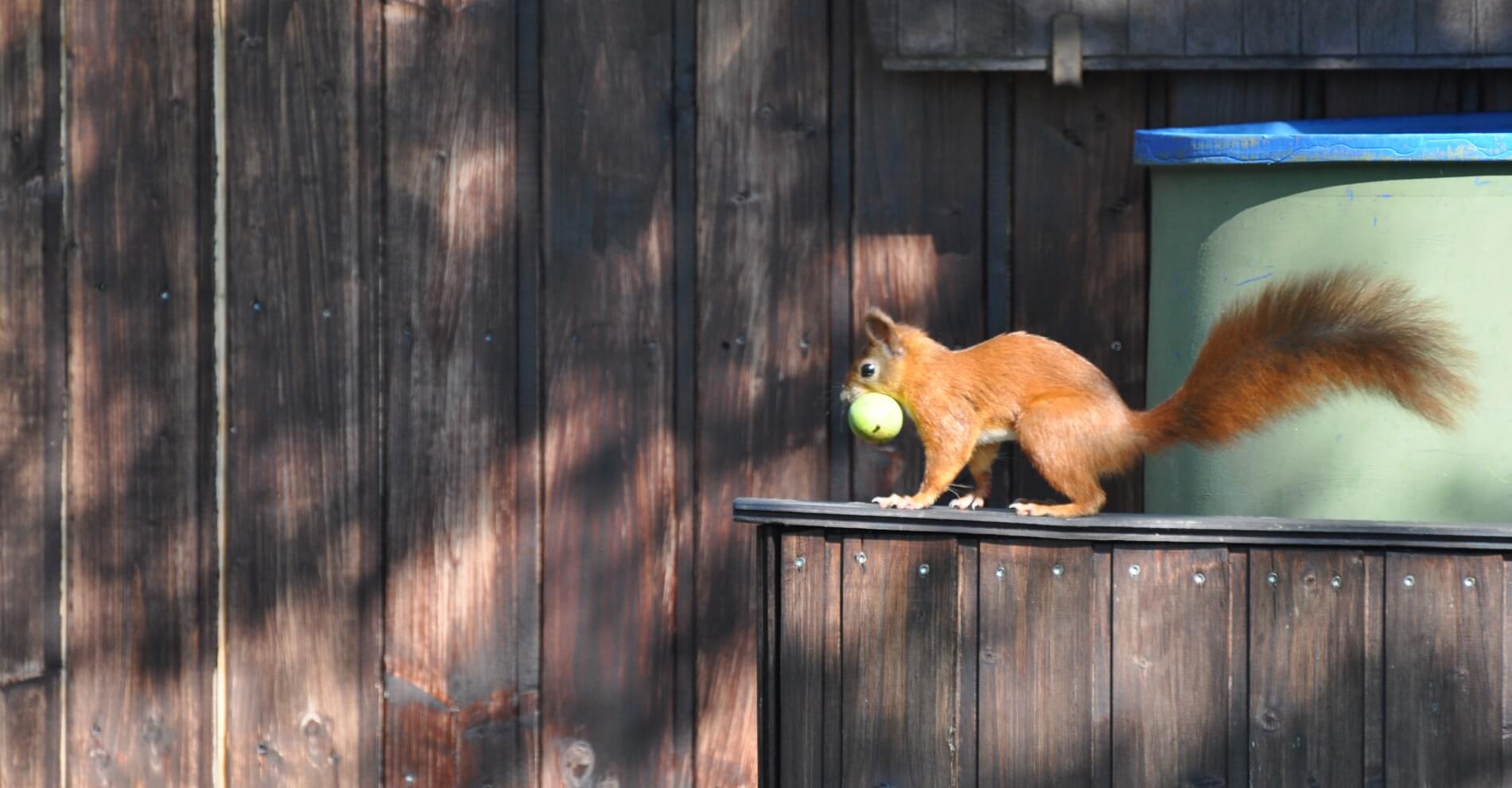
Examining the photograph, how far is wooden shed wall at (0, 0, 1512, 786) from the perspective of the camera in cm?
281

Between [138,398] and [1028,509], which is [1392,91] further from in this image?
[138,398]

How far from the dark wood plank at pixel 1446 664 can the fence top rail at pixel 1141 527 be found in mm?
31

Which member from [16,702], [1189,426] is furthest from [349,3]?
[1189,426]

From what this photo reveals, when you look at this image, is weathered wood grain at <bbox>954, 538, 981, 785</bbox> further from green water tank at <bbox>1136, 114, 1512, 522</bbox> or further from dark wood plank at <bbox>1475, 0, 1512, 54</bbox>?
dark wood plank at <bbox>1475, 0, 1512, 54</bbox>

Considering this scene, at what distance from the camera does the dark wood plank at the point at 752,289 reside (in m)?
2.83

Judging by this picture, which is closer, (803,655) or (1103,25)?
(803,655)

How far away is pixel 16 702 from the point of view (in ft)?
10.1

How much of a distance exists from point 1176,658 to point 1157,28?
1146mm

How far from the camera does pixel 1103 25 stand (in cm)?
263

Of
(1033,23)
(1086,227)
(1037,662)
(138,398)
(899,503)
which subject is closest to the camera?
(1037,662)

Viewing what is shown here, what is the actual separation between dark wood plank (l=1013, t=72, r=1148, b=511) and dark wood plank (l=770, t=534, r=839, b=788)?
78cm

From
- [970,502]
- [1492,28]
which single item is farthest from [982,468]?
[1492,28]

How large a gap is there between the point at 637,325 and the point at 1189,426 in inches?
42.3

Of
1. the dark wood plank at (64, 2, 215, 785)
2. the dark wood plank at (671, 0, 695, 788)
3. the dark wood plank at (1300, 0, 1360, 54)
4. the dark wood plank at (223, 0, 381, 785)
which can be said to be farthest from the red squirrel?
the dark wood plank at (64, 2, 215, 785)
